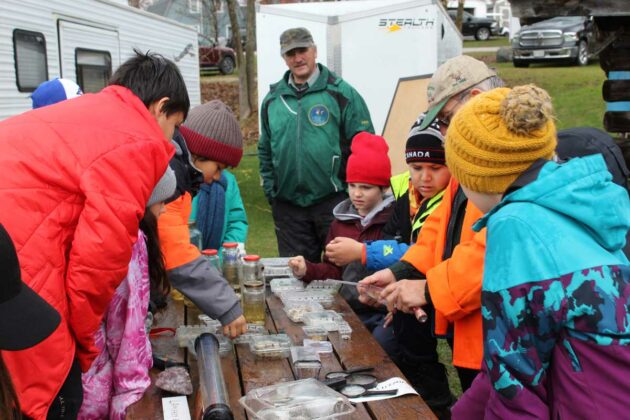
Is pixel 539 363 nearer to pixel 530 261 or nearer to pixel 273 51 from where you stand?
pixel 530 261

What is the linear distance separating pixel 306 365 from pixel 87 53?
7.94 m

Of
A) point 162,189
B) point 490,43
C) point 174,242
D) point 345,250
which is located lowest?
point 345,250

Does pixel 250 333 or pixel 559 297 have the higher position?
pixel 559 297

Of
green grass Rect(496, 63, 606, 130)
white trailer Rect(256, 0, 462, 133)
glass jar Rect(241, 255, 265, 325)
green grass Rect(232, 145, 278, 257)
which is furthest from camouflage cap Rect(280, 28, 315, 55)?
green grass Rect(496, 63, 606, 130)

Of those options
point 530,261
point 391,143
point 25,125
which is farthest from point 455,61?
point 391,143

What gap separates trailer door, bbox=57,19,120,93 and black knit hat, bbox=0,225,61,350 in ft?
25.6

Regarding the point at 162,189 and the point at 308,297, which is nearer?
the point at 162,189

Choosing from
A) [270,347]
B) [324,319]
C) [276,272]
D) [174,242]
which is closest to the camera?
[270,347]

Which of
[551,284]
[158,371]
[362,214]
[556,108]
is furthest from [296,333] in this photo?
[556,108]

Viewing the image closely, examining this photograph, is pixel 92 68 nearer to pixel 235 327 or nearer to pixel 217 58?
pixel 235 327

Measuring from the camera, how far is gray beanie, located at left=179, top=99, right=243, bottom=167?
3770mm

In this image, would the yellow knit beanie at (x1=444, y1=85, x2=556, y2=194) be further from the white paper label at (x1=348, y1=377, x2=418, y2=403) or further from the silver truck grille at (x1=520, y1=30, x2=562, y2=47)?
the silver truck grille at (x1=520, y1=30, x2=562, y2=47)

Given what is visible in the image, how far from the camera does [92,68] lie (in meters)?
9.75

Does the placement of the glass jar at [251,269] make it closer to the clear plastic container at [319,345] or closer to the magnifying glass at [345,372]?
the clear plastic container at [319,345]
